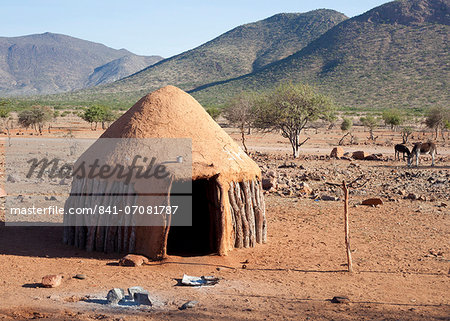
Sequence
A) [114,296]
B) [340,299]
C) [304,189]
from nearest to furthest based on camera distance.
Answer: [114,296] → [340,299] → [304,189]

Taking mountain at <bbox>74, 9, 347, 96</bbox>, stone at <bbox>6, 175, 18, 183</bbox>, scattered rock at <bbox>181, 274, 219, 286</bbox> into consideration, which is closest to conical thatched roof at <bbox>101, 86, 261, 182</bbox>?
scattered rock at <bbox>181, 274, 219, 286</bbox>

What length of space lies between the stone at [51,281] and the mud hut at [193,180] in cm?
152

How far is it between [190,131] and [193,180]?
104 cm

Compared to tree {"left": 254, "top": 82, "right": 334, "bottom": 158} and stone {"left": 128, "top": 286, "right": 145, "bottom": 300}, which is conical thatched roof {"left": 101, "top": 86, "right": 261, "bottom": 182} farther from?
tree {"left": 254, "top": 82, "right": 334, "bottom": 158}

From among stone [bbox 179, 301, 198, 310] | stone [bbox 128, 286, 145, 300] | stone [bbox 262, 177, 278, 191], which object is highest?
stone [bbox 262, 177, 278, 191]

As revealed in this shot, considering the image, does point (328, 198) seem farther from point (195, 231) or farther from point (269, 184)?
point (195, 231)

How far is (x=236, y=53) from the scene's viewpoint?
9681 cm

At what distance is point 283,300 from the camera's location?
619 centimetres

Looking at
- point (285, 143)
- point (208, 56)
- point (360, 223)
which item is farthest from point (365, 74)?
point (360, 223)

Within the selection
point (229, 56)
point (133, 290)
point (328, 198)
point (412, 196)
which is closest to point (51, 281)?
point (133, 290)

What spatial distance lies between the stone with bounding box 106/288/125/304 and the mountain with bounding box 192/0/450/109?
169 ft

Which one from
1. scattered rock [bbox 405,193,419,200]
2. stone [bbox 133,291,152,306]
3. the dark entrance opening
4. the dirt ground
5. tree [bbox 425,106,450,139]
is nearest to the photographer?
the dirt ground

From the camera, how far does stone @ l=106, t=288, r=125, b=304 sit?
597cm

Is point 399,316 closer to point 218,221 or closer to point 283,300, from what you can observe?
point 283,300
